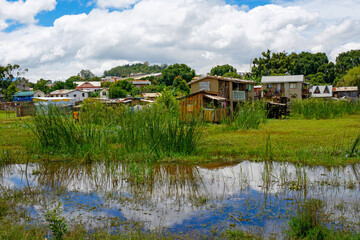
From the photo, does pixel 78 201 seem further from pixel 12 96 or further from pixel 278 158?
pixel 12 96

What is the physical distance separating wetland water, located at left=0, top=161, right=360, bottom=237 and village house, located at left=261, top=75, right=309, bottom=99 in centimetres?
4601

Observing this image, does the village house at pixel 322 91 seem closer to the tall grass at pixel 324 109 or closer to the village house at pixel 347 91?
the village house at pixel 347 91

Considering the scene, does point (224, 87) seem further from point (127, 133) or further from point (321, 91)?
point (321, 91)

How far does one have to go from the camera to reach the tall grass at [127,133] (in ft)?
29.0

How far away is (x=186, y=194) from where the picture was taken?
5992 millimetres

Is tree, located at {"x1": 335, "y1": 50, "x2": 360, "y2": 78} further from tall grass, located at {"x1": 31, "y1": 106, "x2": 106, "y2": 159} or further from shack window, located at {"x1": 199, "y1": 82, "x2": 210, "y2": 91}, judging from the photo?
tall grass, located at {"x1": 31, "y1": 106, "x2": 106, "y2": 159}

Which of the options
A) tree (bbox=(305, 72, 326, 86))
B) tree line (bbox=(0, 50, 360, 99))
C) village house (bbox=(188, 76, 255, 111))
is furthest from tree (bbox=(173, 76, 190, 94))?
village house (bbox=(188, 76, 255, 111))

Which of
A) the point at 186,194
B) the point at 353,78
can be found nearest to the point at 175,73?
the point at 353,78

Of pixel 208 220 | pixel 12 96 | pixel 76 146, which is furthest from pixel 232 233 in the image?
pixel 12 96

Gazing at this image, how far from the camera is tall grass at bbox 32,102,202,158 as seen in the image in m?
8.84

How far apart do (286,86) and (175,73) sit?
3321cm

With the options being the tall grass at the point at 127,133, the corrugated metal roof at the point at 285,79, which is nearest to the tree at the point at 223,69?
the corrugated metal roof at the point at 285,79

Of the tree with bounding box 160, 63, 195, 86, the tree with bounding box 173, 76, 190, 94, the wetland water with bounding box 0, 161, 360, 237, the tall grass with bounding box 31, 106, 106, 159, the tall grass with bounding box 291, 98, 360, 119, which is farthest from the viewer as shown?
the tree with bounding box 160, 63, 195, 86

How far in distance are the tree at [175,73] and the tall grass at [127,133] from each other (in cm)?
7048
